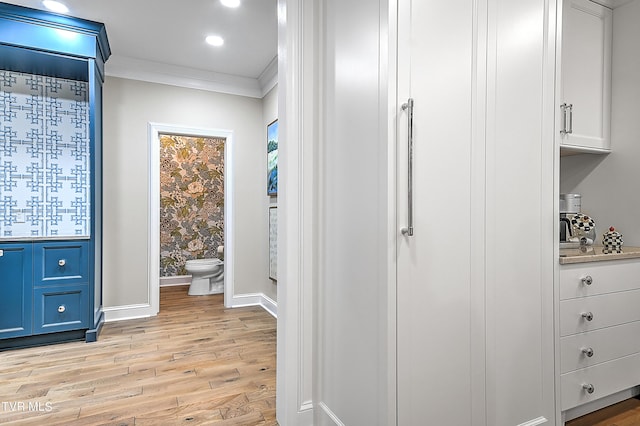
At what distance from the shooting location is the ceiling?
2789mm

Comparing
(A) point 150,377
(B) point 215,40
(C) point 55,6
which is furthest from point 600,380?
(C) point 55,6

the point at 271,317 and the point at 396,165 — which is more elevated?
the point at 396,165

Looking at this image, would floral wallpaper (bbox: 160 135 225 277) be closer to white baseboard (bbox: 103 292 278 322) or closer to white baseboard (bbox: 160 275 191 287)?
white baseboard (bbox: 160 275 191 287)

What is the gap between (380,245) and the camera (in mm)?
1385

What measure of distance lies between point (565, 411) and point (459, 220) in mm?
1336

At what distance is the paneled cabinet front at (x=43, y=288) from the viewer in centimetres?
293

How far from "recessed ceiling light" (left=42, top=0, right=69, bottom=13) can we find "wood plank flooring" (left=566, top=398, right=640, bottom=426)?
4.42 meters

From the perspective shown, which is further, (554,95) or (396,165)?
(554,95)

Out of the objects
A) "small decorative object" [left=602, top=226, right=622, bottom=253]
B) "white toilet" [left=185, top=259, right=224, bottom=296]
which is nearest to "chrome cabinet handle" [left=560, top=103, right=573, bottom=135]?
"small decorative object" [left=602, top=226, right=622, bottom=253]

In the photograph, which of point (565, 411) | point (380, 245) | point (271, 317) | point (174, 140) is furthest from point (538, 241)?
point (174, 140)

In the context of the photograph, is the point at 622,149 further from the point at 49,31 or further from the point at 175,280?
the point at 175,280

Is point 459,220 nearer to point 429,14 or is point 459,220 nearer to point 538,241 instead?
point 538,241

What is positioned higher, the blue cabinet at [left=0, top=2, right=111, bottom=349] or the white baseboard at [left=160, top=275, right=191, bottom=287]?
the blue cabinet at [left=0, top=2, right=111, bottom=349]

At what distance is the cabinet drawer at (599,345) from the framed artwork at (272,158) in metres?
2.81
